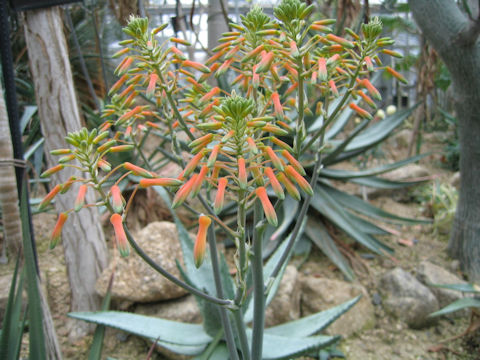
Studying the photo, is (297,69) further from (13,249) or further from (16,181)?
(13,249)

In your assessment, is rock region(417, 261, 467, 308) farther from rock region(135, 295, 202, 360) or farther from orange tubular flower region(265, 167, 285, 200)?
orange tubular flower region(265, 167, 285, 200)

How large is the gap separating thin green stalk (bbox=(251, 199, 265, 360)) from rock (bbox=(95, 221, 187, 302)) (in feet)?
2.84

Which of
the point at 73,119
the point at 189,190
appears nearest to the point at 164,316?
the point at 73,119

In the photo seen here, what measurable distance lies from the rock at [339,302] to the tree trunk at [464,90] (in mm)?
668

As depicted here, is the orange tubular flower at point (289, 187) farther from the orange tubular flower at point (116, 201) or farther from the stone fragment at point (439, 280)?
the stone fragment at point (439, 280)

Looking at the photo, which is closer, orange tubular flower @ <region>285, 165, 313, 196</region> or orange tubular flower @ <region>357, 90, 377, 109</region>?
orange tubular flower @ <region>285, 165, 313, 196</region>

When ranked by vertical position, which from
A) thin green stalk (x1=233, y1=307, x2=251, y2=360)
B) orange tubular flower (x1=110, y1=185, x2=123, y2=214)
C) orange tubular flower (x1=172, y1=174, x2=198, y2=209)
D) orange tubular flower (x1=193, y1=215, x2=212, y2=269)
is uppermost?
orange tubular flower (x1=172, y1=174, x2=198, y2=209)

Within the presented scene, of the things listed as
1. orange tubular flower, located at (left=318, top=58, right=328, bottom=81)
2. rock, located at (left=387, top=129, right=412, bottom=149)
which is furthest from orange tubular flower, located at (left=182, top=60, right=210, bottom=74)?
rock, located at (left=387, top=129, right=412, bottom=149)

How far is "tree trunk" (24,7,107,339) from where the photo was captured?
1.54 meters

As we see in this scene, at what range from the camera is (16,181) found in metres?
1.09

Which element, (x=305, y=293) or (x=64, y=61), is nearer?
(x=64, y=61)

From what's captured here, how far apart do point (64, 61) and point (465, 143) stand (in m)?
2.03

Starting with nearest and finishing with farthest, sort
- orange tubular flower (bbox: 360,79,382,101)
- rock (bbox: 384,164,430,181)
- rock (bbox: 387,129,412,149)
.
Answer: orange tubular flower (bbox: 360,79,382,101) → rock (bbox: 384,164,430,181) → rock (bbox: 387,129,412,149)

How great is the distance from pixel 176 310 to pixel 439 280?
4.42ft
